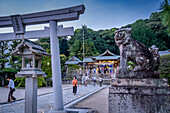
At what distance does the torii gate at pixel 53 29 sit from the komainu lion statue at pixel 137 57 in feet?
6.84

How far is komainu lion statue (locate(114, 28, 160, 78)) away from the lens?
3.76m

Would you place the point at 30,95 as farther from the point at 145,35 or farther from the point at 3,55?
the point at 145,35

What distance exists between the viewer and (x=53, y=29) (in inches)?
211

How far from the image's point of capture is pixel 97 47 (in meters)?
46.8

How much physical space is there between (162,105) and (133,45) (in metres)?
1.83

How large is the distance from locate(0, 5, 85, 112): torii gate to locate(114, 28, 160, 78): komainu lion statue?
208 cm

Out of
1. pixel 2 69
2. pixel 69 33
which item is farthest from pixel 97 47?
pixel 69 33

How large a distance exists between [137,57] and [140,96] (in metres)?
1.16

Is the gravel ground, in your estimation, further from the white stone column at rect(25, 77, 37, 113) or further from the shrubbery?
the shrubbery

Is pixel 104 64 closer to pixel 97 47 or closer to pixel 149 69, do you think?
pixel 97 47

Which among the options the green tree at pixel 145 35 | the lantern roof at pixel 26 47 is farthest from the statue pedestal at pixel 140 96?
the green tree at pixel 145 35

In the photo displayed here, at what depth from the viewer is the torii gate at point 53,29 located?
17.0 feet

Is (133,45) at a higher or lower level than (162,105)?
higher

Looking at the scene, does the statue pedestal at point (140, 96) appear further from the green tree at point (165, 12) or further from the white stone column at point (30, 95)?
the green tree at point (165, 12)
